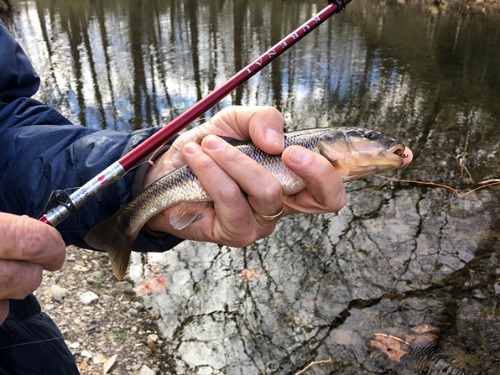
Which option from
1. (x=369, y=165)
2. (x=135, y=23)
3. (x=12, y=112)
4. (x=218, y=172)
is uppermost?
(x=12, y=112)

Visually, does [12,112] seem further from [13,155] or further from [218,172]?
[218,172]

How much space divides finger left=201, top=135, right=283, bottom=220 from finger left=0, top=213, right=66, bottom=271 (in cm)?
90

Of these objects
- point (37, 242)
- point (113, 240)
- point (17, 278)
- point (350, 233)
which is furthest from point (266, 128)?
point (350, 233)

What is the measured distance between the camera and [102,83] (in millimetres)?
13984

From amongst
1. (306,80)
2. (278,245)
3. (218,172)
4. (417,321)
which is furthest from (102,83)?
(218,172)

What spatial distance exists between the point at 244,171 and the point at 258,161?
1.01ft

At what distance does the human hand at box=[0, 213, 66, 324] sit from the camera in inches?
58.7

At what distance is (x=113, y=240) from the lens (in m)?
2.59

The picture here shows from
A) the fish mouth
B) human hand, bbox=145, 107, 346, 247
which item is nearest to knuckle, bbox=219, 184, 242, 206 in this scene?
human hand, bbox=145, 107, 346, 247

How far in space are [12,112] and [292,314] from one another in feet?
12.4

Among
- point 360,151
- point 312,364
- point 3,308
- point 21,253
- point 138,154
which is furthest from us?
point 312,364

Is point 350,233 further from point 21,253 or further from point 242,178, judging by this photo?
point 21,253

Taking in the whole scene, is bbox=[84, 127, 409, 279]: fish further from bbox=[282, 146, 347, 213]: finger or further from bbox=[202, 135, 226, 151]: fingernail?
bbox=[202, 135, 226, 151]: fingernail

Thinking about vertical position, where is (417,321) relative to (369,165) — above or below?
below
